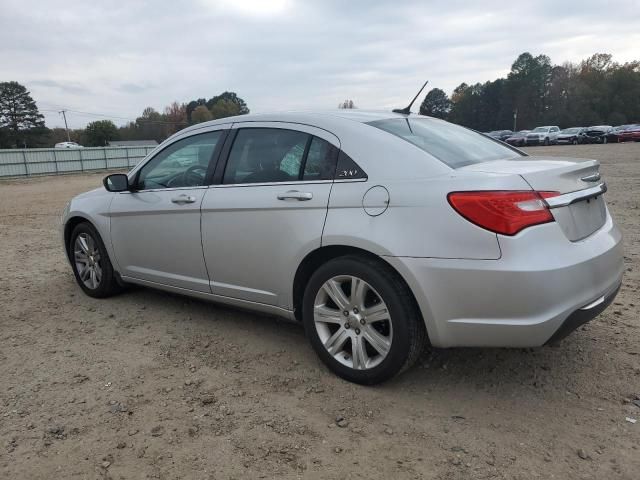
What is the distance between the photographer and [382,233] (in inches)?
111

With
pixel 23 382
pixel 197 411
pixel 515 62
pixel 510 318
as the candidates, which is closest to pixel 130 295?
pixel 23 382

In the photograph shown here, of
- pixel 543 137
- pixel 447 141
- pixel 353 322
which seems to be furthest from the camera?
pixel 543 137

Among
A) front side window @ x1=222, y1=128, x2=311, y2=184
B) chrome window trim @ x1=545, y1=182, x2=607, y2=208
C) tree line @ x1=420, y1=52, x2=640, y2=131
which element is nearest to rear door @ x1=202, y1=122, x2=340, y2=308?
front side window @ x1=222, y1=128, x2=311, y2=184

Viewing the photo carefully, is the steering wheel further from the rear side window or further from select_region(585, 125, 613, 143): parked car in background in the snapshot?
select_region(585, 125, 613, 143): parked car in background

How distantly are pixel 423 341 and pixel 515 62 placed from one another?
100775mm

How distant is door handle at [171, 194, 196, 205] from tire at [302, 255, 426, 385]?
1232mm

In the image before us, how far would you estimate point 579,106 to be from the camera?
7625 cm

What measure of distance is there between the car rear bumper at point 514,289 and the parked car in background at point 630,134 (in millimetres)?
45377

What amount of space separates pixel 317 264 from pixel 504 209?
47.1 inches

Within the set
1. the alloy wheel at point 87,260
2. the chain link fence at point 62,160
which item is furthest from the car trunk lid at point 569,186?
the chain link fence at point 62,160

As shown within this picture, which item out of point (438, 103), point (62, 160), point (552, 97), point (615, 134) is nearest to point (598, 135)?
point (615, 134)

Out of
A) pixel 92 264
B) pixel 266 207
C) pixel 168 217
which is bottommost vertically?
pixel 92 264

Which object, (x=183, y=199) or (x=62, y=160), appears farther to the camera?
(x=62, y=160)

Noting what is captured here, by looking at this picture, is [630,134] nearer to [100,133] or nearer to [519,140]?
[519,140]
